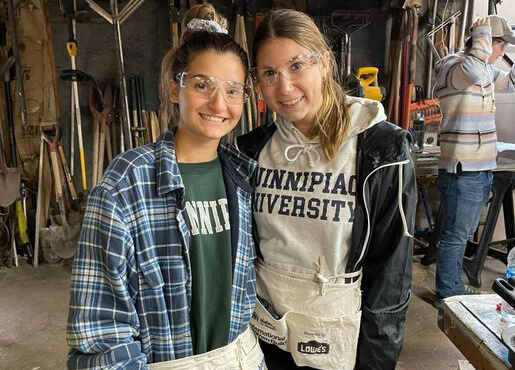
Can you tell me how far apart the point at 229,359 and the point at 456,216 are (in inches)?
86.1

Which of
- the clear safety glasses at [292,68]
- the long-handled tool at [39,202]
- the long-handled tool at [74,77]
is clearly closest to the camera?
the clear safety glasses at [292,68]

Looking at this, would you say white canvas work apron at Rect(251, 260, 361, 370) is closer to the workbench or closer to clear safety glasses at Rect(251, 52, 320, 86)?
the workbench

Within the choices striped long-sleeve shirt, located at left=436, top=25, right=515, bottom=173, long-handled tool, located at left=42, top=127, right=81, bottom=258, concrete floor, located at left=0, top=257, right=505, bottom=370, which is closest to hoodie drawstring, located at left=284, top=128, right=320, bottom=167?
concrete floor, located at left=0, top=257, right=505, bottom=370

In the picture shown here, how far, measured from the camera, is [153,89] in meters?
3.88

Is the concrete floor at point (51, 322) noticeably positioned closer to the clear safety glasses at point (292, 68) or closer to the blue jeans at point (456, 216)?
the blue jeans at point (456, 216)

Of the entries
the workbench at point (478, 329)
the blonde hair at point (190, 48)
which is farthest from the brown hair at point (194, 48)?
the workbench at point (478, 329)

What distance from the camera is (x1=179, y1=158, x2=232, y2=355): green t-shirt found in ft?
3.33

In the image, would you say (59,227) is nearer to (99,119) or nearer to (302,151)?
(99,119)

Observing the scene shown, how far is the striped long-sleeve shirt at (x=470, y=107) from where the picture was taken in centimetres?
255

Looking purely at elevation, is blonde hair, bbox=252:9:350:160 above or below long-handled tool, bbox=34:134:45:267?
above

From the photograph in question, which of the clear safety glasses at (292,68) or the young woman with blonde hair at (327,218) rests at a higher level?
the clear safety glasses at (292,68)

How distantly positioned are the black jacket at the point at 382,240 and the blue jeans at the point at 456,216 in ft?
5.87

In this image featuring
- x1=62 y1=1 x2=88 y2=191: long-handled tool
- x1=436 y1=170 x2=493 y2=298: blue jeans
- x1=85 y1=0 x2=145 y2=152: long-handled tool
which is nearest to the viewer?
x1=436 y1=170 x2=493 y2=298: blue jeans

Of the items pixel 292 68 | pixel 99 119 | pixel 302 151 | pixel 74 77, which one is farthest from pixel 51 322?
pixel 292 68
